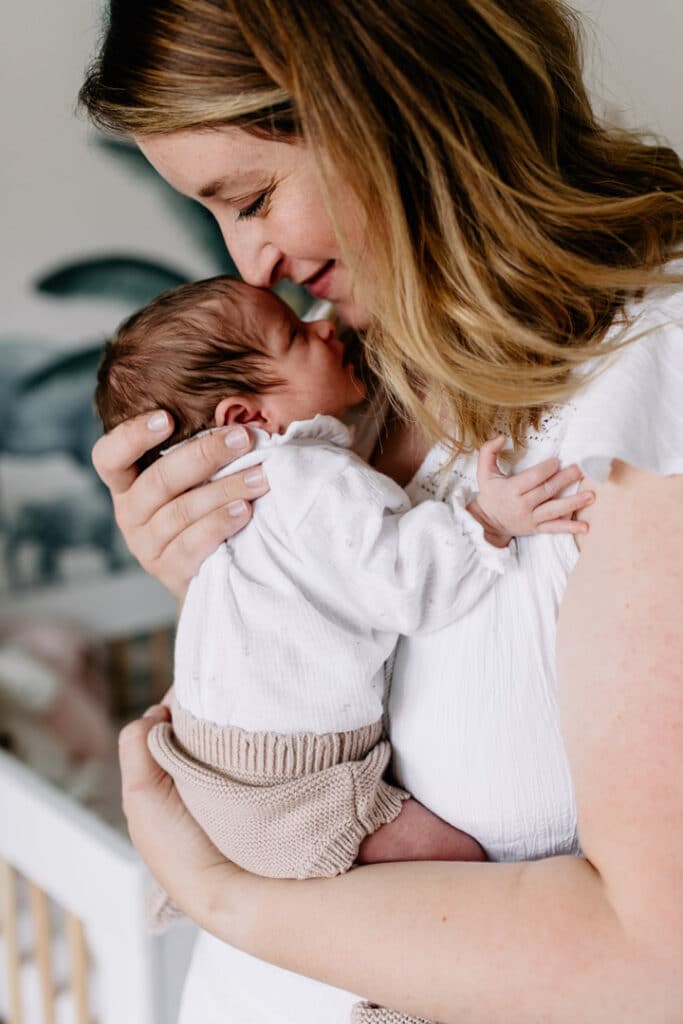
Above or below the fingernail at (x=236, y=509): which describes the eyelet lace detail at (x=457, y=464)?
above

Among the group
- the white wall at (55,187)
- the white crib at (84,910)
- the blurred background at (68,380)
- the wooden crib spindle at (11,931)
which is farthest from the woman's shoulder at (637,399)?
the white wall at (55,187)

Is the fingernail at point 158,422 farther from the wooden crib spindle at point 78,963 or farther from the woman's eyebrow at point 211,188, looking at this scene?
the wooden crib spindle at point 78,963

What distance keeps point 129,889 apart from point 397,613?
563 millimetres

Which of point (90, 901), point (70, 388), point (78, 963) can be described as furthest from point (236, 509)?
point (70, 388)

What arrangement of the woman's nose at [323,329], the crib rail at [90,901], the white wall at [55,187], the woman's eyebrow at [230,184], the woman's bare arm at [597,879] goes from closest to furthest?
1. the woman's bare arm at [597,879]
2. the woman's eyebrow at [230,184]
3. the woman's nose at [323,329]
4. the crib rail at [90,901]
5. the white wall at [55,187]

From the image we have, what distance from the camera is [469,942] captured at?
0.66 meters

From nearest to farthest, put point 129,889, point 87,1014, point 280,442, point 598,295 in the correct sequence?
point 598,295 → point 280,442 → point 129,889 → point 87,1014

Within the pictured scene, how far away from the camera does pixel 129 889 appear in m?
1.13

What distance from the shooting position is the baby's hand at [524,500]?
711 mm

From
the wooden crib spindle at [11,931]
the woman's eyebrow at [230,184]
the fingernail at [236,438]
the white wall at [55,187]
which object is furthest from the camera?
the white wall at [55,187]

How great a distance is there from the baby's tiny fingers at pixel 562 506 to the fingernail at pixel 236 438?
0.31 meters

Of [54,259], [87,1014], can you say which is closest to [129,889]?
[87,1014]

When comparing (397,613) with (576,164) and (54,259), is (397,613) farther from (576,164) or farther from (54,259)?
(54,259)

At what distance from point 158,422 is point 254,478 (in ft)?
0.42
